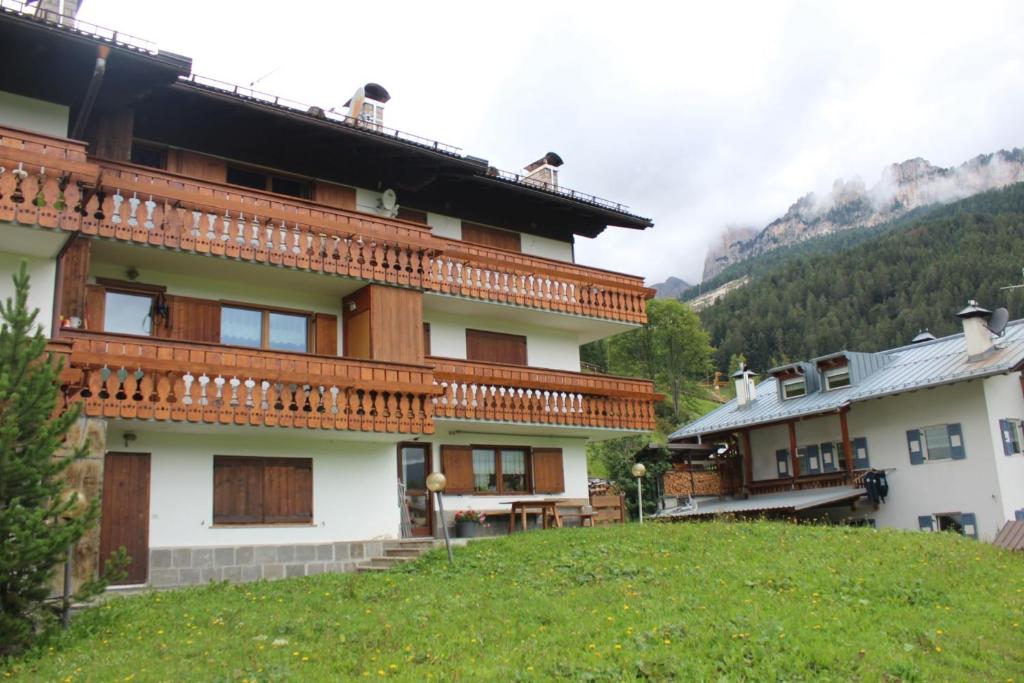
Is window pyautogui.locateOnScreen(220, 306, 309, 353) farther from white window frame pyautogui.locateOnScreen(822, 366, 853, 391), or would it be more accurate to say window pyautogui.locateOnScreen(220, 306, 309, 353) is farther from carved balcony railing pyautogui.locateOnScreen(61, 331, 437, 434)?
white window frame pyautogui.locateOnScreen(822, 366, 853, 391)

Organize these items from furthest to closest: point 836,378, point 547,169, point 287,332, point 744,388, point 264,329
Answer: point 744,388
point 836,378
point 547,169
point 287,332
point 264,329

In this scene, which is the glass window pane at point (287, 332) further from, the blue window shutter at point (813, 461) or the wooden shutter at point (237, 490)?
the blue window shutter at point (813, 461)

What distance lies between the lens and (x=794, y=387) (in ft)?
122

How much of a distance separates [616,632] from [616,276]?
16155 mm

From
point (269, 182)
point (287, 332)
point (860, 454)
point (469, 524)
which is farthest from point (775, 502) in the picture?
point (269, 182)

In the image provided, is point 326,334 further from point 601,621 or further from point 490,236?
point 601,621

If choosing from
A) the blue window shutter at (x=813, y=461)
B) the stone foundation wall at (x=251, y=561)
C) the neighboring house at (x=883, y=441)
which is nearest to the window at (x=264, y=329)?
the stone foundation wall at (x=251, y=561)

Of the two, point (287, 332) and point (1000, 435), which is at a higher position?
point (287, 332)

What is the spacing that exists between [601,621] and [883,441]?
24.1 meters

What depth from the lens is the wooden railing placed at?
21.5 metres

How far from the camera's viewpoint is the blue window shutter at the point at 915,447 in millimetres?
31125

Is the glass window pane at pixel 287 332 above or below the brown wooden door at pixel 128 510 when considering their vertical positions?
above

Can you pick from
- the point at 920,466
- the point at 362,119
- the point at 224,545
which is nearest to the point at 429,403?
the point at 224,545

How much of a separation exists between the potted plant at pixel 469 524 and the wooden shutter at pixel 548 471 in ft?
8.55
